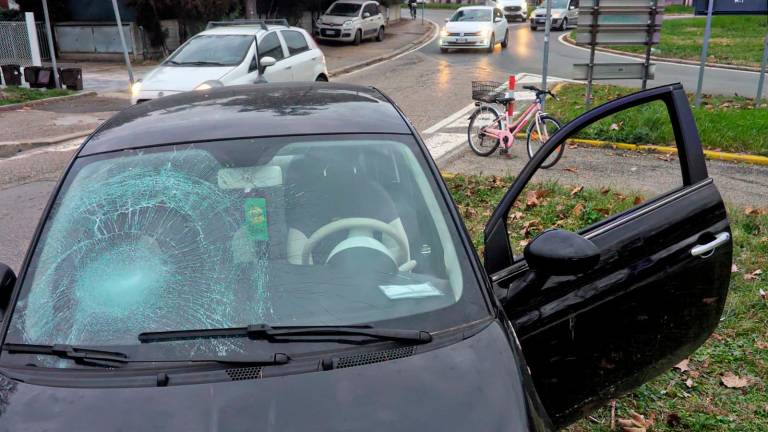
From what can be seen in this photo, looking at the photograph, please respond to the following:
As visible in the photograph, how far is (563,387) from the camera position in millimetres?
→ 2814

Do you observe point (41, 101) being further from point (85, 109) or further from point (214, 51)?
point (214, 51)

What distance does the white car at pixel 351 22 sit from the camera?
2764 cm

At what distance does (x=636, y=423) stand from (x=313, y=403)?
2161 mm

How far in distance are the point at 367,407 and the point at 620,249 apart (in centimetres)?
154

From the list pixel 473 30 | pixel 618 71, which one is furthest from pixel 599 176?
pixel 473 30

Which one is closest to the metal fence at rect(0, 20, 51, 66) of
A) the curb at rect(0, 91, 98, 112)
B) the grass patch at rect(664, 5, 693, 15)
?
the curb at rect(0, 91, 98, 112)

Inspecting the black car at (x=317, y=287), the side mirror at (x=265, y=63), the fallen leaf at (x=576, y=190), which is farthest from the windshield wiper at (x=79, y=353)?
the side mirror at (x=265, y=63)

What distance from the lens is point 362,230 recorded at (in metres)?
2.61

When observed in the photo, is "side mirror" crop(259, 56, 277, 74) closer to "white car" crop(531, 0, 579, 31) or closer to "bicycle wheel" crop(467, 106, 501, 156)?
"bicycle wheel" crop(467, 106, 501, 156)

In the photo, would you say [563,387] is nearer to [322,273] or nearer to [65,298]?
[322,273]

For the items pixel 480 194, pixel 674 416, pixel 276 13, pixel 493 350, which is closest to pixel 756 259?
pixel 674 416

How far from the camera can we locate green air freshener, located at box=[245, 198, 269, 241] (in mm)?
2506

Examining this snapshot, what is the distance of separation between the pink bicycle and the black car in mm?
5992

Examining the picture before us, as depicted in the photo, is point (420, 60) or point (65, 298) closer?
point (65, 298)
